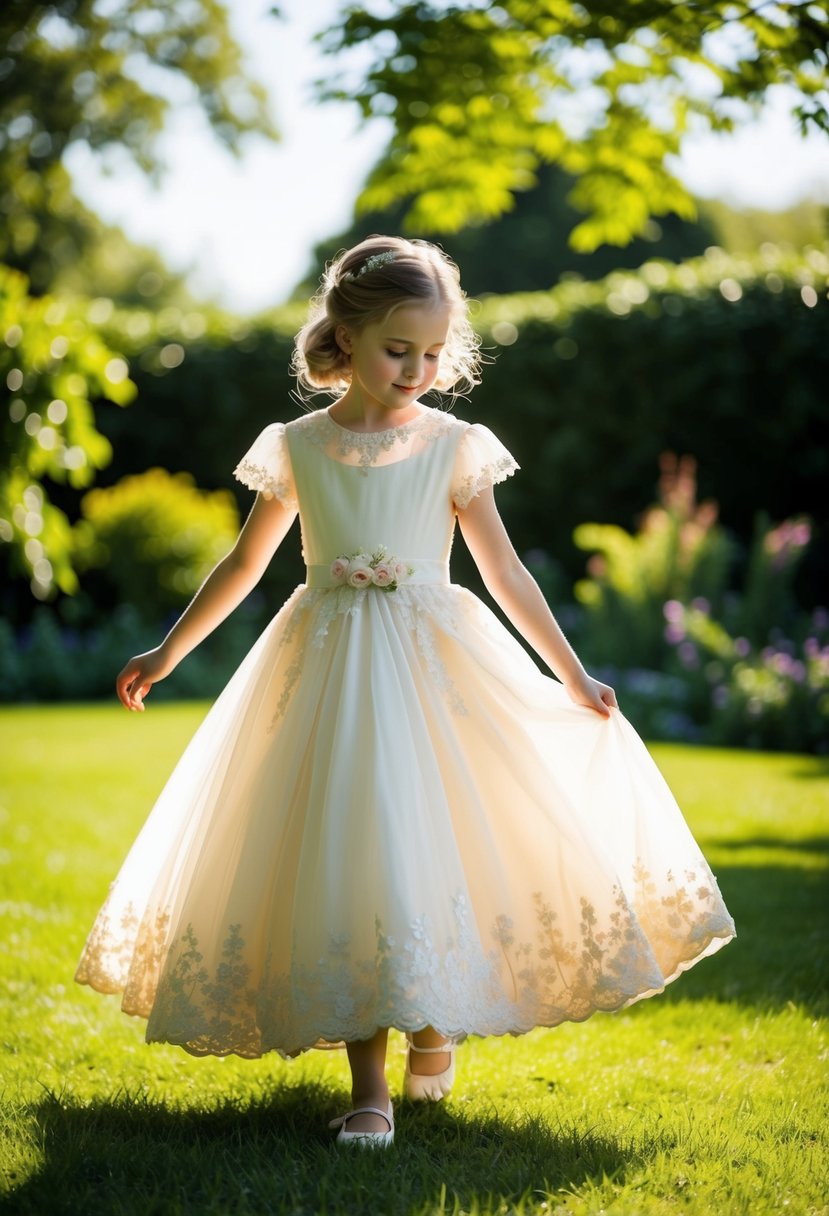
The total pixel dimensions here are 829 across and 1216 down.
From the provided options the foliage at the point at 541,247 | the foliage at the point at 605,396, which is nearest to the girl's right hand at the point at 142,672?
the foliage at the point at 605,396

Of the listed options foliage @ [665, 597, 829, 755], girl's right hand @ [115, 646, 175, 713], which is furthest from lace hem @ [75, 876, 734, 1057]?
foliage @ [665, 597, 829, 755]

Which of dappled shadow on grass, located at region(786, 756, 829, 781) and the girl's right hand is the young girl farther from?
dappled shadow on grass, located at region(786, 756, 829, 781)

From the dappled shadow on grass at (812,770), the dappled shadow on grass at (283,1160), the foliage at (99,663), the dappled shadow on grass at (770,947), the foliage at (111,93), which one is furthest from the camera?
the foliage at (111,93)

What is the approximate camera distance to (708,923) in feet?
8.67

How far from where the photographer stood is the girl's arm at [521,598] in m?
2.78

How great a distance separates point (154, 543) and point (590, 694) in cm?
824

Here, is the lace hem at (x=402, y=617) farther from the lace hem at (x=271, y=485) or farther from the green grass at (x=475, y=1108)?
the green grass at (x=475, y=1108)

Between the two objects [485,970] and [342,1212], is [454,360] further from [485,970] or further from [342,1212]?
[342,1212]

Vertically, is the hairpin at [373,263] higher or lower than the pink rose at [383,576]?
higher

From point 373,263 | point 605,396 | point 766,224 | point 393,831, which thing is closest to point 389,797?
point 393,831

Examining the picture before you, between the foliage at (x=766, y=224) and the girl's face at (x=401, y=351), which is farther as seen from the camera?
the foliage at (x=766, y=224)

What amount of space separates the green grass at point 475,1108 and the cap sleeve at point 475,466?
1306 millimetres

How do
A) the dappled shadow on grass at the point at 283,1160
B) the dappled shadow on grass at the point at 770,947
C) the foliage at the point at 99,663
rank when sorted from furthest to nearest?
the foliage at the point at 99,663, the dappled shadow on grass at the point at 770,947, the dappled shadow on grass at the point at 283,1160

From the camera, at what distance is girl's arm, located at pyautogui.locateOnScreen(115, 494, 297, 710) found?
2920 mm
